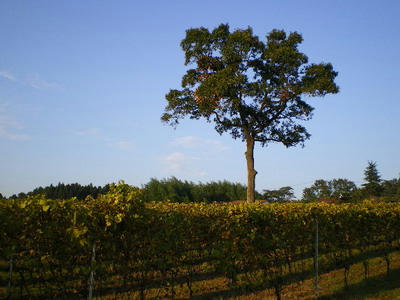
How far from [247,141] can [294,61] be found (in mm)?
6776

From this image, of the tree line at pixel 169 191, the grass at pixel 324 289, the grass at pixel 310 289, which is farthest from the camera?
the tree line at pixel 169 191

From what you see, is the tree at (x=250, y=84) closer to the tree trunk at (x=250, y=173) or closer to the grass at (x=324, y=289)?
the tree trunk at (x=250, y=173)

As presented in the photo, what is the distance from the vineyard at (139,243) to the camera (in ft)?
16.3

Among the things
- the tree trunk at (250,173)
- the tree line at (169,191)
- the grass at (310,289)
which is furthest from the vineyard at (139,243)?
the tree line at (169,191)

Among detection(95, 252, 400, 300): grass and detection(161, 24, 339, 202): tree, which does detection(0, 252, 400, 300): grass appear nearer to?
detection(95, 252, 400, 300): grass

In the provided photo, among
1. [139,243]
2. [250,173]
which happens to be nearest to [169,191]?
[250,173]

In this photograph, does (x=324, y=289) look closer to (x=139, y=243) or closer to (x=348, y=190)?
(x=139, y=243)

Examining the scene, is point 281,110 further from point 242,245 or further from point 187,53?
point 242,245

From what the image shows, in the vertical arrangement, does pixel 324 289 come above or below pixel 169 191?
below

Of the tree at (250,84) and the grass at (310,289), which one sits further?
the tree at (250,84)

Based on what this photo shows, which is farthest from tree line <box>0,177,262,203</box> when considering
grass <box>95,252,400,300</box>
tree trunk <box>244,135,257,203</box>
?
grass <box>95,252,400,300</box>

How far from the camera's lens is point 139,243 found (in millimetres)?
5996

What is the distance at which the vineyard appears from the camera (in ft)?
16.3

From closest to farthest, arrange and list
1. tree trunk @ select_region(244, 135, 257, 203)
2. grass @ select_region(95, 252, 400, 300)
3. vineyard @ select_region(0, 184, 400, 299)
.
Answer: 1. vineyard @ select_region(0, 184, 400, 299)
2. grass @ select_region(95, 252, 400, 300)
3. tree trunk @ select_region(244, 135, 257, 203)
